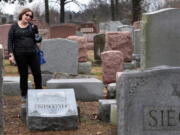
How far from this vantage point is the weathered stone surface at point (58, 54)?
1219 cm

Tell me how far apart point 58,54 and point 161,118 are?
302 inches

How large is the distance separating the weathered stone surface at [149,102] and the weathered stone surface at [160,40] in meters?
3.12

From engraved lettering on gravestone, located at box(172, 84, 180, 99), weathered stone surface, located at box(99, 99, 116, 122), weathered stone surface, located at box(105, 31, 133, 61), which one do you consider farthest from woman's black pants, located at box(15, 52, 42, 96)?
weathered stone surface, located at box(105, 31, 133, 61)

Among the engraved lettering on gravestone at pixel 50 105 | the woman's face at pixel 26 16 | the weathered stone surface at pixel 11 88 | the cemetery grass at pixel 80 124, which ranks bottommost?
the cemetery grass at pixel 80 124

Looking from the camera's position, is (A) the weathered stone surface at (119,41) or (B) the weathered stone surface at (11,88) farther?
(A) the weathered stone surface at (119,41)

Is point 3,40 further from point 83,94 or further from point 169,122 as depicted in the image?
point 169,122

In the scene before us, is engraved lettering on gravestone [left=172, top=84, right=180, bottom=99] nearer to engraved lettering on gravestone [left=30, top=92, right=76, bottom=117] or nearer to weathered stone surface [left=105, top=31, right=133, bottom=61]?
engraved lettering on gravestone [left=30, top=92, right=76, bottom=117]

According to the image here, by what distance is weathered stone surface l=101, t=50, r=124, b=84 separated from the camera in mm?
11844

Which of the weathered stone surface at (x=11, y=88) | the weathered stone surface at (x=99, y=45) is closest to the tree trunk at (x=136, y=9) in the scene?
the weathered stone surface at (x=99, y=45)

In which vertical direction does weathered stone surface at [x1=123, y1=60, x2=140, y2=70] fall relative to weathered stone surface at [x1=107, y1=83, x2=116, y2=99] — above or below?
below

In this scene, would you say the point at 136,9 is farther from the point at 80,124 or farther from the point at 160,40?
the point at 80,124

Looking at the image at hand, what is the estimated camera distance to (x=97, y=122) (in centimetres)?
751

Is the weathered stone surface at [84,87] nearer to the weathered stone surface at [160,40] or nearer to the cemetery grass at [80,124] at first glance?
the cemetery grass at [80,124]

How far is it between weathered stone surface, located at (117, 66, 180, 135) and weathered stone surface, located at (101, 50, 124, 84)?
7.02 meters
